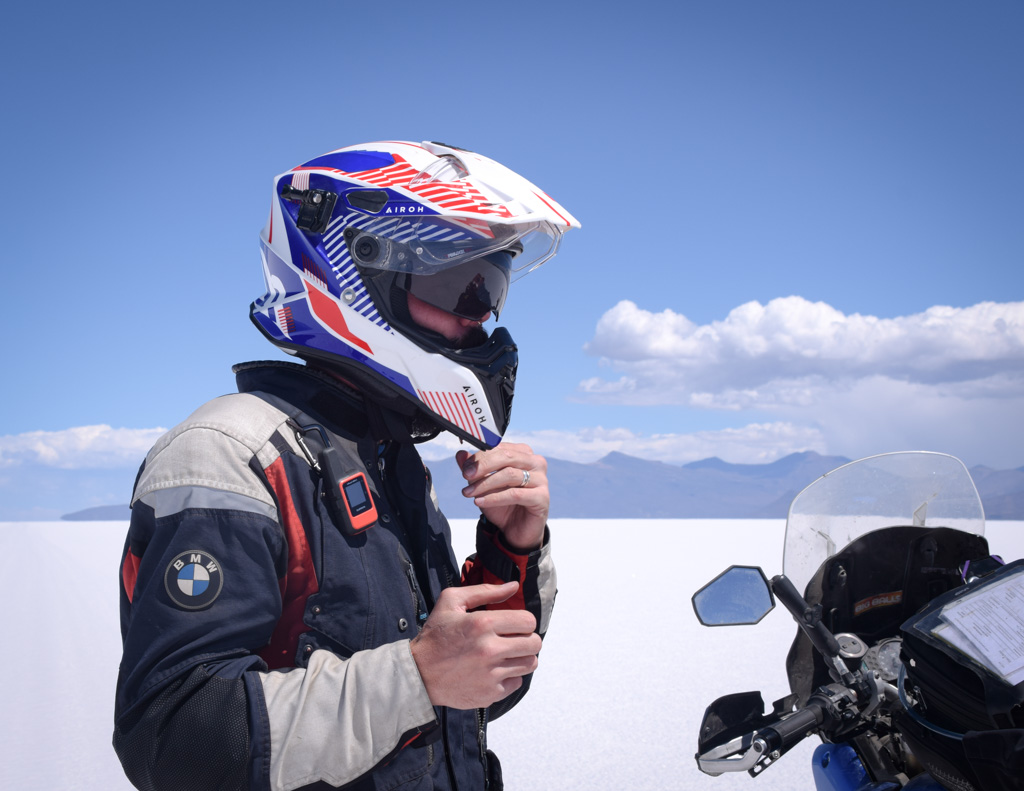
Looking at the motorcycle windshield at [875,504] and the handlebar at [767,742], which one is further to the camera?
the motorcycle windshield at [875,504]

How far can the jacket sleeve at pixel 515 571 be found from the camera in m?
1.97

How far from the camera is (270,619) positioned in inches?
50.8

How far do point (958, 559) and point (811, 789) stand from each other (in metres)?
2.62

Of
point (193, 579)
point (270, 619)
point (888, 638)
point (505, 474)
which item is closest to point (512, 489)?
point (505, 474)

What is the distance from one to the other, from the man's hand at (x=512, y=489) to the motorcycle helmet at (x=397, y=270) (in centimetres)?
8

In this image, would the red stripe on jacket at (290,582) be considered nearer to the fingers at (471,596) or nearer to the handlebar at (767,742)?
the fingers at (471,596)

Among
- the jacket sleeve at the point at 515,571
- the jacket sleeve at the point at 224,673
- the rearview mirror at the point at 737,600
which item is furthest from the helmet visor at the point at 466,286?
the rearview mirror at the point at 737,600

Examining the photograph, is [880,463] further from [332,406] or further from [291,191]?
[291,191]

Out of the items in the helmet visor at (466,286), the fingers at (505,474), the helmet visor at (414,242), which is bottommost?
the fingers at (505,474)

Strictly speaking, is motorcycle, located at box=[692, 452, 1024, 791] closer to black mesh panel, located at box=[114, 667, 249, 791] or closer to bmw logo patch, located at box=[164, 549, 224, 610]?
black mesh panel, located at box=[114, 667, 249, 791]

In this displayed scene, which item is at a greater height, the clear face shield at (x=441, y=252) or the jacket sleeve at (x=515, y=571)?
the clear face shield at (x=441, y=252)

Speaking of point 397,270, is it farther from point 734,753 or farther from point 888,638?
point 888,638

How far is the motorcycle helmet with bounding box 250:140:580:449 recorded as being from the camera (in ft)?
5.96

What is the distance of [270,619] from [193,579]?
0.16 m
